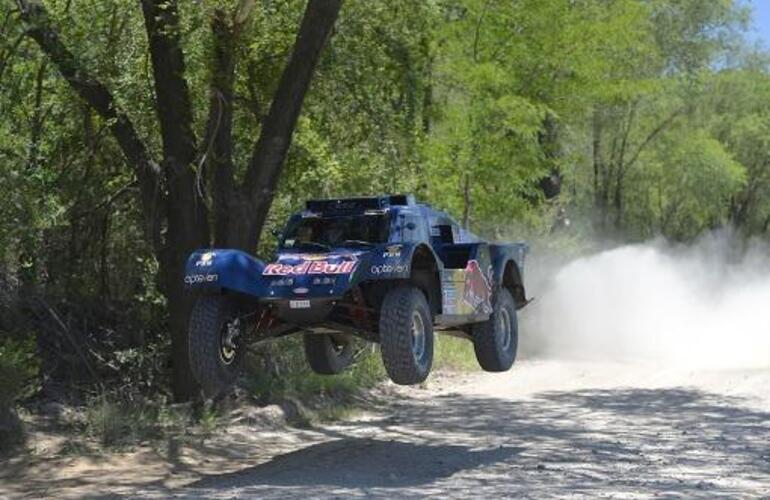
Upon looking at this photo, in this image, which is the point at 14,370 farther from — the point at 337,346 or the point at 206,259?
the point at 337,346

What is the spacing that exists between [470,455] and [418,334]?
2.45 m

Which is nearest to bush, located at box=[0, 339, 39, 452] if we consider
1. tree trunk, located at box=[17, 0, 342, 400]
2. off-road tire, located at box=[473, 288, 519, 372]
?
tree trunk, located at box=[17, 0, 342, 400]

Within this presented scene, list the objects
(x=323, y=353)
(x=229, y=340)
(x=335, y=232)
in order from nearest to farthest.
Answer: (x=229, y=340), (x=335, y=232), (x=323, y=353)

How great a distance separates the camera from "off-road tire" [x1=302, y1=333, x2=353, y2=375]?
12.1m

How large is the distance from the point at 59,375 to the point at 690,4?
2785 cm

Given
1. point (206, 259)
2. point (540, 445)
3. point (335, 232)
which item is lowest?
point (540, 445)

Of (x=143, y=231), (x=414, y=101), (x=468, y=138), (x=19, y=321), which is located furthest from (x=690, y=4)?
(x=19, y=321)

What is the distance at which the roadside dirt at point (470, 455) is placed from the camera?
9898 mm

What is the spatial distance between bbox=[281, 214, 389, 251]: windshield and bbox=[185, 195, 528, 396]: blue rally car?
12mm

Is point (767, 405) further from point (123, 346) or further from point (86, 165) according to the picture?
point (86, 165)

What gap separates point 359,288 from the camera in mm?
10156

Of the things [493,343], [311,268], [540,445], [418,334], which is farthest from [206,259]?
[540,445]

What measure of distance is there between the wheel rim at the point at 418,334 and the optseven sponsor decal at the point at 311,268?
30.3 inches

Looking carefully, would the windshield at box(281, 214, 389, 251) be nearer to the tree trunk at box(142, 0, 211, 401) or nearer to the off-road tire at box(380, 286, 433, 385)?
the off-road tire at box(380, 286, 433, 385)
